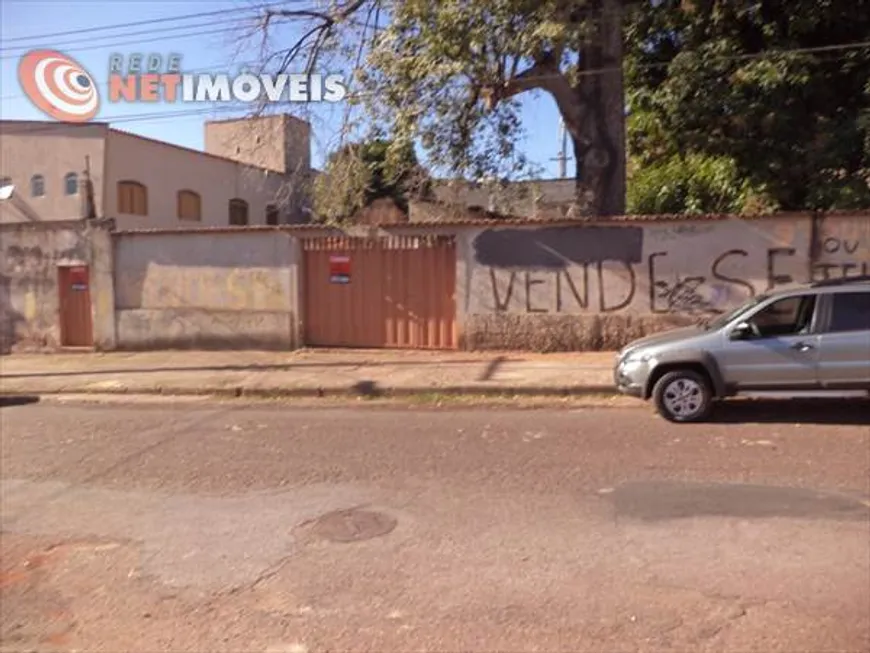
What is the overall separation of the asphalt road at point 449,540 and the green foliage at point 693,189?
8.33 m

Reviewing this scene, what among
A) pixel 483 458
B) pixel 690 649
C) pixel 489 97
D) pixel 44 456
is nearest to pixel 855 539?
pixel 690 649

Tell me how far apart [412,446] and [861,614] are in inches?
181

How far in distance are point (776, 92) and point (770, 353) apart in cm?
737

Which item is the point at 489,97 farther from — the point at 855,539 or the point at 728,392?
the point at 855,539

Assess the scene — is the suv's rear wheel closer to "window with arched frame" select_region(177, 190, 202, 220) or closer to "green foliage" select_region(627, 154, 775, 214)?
"green foliage" select_region(627, 154, 775, 214)

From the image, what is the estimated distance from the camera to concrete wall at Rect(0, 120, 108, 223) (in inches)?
1095

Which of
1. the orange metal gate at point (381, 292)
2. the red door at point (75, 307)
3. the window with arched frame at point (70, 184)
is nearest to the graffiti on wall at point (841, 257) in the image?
the orange metal gate at point (381, 292)

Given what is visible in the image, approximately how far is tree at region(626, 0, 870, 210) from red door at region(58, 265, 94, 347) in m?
12.2

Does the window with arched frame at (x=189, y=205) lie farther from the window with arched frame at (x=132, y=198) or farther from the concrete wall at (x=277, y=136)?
the concrete wall at (x=277, y=136)

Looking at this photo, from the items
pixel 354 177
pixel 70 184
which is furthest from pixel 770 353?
pixel 70 184

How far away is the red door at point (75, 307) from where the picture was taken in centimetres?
1686

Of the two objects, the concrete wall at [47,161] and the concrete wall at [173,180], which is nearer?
the concrete wall at [47,161]

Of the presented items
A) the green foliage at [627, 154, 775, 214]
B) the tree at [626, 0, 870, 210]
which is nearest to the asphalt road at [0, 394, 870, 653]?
the tree at [626, 0, 870, 210]

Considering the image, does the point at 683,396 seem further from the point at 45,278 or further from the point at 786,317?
the point at 45,278
